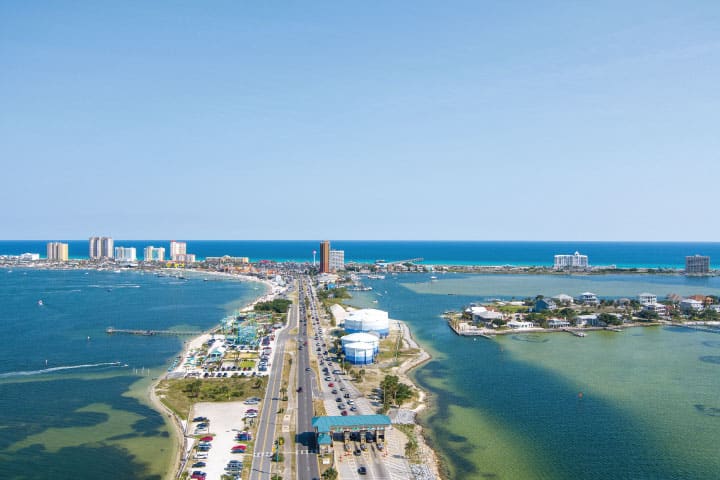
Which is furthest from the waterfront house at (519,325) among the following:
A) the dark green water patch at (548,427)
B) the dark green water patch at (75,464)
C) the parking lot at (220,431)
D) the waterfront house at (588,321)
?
the dark green water patch at (75,464)

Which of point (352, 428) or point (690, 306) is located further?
point (690, 306)

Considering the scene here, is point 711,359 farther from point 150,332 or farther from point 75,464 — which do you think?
point 150,332

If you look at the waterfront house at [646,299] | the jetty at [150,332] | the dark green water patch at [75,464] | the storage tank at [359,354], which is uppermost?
the waterfront house at [646,299]

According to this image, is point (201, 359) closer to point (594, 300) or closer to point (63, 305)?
point (63, 305)

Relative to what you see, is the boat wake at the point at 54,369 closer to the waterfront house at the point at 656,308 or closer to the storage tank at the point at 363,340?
the storage tank at the point at 363,340

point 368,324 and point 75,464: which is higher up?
point 368,324

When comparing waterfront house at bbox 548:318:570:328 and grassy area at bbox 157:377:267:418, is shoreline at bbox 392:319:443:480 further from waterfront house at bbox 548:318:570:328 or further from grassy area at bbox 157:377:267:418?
waterfront house at bbox 548:318:570:328

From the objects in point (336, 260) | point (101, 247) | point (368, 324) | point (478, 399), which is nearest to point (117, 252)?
point (101, 247)
